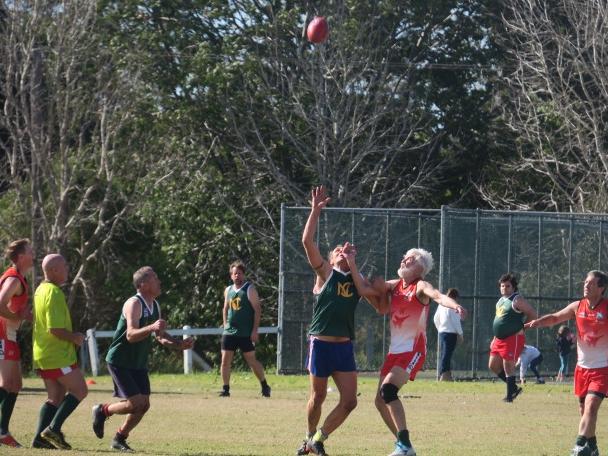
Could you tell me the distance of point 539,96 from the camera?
32.1 meters

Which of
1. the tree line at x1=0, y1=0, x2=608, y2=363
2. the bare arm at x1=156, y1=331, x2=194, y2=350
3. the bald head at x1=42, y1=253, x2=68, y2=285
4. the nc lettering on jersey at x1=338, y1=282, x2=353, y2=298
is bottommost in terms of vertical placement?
the bare arm at x1=156, y1=331, x2=194, y2=350

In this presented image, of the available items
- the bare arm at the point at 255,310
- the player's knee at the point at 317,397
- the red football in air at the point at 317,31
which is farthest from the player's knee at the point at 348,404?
the red football in air at the point at 317,31

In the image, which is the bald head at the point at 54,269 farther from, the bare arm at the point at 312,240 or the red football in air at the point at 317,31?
the red football in air at the point at 317,31

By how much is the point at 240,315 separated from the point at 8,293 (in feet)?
25.4

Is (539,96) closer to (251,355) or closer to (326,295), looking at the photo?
(251,355)

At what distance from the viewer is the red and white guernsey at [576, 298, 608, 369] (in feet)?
38.1

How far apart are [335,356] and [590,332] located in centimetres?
249

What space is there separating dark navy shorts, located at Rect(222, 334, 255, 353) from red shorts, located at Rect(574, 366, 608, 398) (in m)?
7.77

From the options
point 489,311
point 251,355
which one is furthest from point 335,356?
point 489,311

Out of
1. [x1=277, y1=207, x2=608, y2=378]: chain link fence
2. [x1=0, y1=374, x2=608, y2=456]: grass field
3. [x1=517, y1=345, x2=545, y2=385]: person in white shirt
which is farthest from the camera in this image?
[x1=277, y1=207, x2=608, y2=378]: chain link fence

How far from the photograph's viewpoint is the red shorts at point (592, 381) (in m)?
11.5

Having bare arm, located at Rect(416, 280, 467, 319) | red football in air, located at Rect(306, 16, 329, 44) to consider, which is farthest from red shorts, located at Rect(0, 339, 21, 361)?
red football in air, located at Rect(306, 16, 329, 44)

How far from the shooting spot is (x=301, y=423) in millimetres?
14469

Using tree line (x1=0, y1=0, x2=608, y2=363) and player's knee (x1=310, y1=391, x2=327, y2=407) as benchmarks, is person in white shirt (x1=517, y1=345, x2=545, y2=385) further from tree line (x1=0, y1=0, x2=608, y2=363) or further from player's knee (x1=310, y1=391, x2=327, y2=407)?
player's knee (x1=310, y1=391, x2=327, y2=407)
